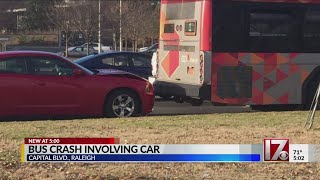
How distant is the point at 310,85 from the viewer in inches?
492

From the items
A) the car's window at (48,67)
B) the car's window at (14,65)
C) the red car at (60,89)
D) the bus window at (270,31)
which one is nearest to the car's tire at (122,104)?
the red car at (60,89)

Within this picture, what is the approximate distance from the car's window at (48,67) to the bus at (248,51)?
273 centimetres

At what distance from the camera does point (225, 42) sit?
11.8m

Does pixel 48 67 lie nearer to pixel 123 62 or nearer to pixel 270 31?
pixel 270 31

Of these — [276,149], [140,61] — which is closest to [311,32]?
[140,61]

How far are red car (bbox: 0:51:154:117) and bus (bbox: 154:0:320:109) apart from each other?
139 centimetres

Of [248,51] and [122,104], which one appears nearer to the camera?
[122,104]

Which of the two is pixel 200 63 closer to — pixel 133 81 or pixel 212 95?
pixel 212 95

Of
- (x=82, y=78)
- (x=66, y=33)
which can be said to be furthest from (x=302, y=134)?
(x=66, y=33)

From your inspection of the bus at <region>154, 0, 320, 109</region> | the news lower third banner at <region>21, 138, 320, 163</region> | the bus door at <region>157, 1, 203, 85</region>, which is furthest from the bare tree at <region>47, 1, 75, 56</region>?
the news lower third banner at <region>21, 138, 320, 163</region>

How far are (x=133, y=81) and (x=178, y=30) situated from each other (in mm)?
1955

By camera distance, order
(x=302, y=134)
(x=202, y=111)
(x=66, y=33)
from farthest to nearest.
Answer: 1. (x=66, y=33)
2. (x=202, y=111)
3. (x=302, y=134)

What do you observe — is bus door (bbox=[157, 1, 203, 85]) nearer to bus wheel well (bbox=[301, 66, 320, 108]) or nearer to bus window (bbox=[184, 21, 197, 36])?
bus window (bbox=[184, 21, 197, 36])

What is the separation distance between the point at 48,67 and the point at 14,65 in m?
0.66
